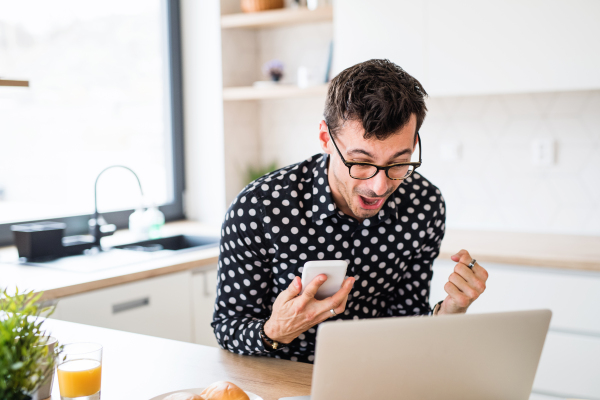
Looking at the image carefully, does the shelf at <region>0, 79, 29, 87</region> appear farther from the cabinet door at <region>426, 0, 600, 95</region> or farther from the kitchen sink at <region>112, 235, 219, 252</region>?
the cabinet door at <region>426, 0, 600, 95</region>

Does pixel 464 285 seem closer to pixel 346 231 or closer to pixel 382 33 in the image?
pixel 346 231

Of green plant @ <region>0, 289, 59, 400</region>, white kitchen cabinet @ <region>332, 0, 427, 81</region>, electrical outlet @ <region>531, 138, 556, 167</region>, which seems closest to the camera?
green plant @ <region>0, 289, 59, 400</region>

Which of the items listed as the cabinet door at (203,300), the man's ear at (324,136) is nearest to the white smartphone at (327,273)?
the man's ear at (324,136)

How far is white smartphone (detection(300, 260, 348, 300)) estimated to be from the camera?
3.73 ft

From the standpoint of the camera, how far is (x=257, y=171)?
343 centimetres

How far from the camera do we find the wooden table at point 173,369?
3.50 feet

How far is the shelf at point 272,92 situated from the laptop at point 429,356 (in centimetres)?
214

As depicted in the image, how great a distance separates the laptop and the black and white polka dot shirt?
54cm

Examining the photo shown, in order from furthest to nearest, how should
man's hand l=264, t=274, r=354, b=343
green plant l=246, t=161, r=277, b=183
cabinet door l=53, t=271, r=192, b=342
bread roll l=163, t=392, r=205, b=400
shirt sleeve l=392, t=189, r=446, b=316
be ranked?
green plant l=246, t=161, r=277, b=183, cabinet door l=53, t=271, r=192, b=342, shirt sleeve l=392, t=189, r=446, b=316, man's hand l=264, t=274, r=354, b=343, bread roll l=163, t=392, r=205, b=400

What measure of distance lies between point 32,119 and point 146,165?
698 mm

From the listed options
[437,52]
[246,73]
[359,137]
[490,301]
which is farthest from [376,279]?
[246,73]

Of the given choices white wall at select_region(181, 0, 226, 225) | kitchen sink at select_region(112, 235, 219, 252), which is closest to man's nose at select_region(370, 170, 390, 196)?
kitchen sink at select_region(112, 235, 219, 252)

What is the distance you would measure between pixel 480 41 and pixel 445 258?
91cm

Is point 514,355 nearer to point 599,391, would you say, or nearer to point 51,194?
point 599,391
